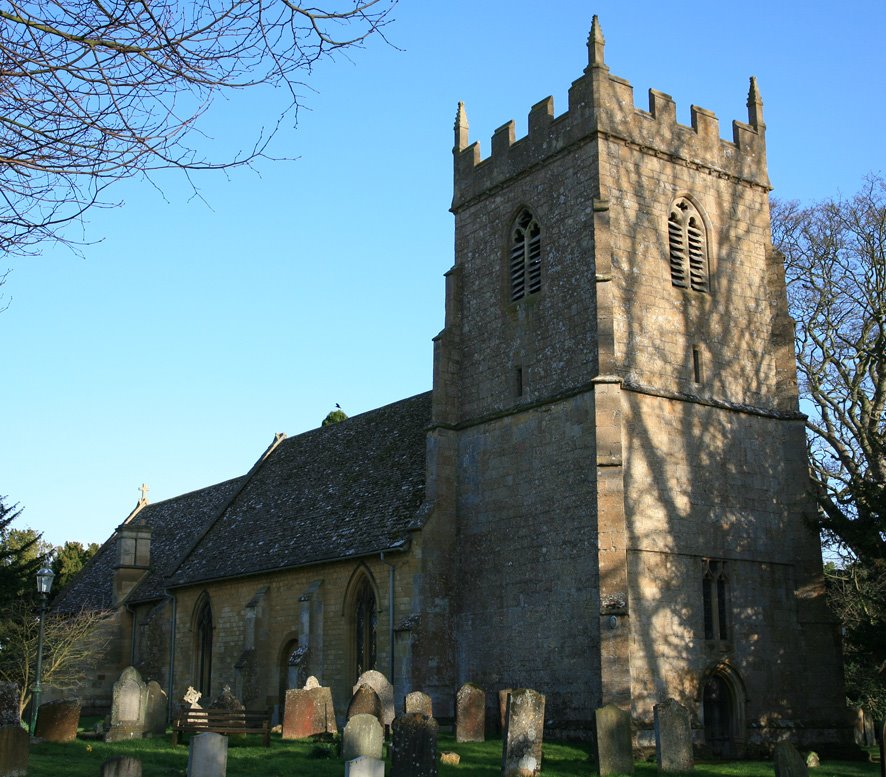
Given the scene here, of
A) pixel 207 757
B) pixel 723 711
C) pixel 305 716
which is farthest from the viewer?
pixel 723 711

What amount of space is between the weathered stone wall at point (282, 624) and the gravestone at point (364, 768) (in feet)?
37.2

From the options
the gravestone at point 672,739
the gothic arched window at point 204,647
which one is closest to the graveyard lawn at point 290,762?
the gravestone at point 672,739

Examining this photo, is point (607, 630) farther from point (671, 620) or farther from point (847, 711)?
point (847, 711)

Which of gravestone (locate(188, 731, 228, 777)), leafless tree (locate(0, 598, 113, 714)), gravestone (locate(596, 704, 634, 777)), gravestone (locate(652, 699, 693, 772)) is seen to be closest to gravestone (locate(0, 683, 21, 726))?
gravestone (locate(188, 731, 228, 777))

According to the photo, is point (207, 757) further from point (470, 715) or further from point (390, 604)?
point (390, 604)

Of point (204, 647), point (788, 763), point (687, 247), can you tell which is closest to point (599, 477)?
point (687, 247)

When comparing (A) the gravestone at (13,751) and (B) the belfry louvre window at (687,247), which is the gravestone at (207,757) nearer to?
(A) the gravestone at (13,751)

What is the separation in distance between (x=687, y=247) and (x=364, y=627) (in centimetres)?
1217

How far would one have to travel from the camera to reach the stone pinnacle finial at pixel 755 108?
27516 millimetres

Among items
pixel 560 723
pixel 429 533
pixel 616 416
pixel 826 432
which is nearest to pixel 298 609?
pixel 429 533

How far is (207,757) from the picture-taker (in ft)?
47.5

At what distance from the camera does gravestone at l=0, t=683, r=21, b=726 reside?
1805cm

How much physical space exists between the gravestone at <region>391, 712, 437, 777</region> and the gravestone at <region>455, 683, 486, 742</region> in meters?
5.75

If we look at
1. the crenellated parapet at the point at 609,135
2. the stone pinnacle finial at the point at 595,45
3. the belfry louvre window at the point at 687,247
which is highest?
the stone pinnacle finial at the point at 595,45
